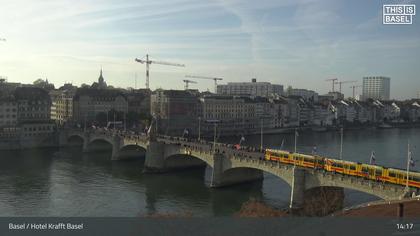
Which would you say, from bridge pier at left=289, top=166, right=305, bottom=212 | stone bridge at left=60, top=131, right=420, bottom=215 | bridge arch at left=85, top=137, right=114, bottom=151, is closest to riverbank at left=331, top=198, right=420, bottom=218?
stone bridge at left=60, top=131, right=420, bottom=215

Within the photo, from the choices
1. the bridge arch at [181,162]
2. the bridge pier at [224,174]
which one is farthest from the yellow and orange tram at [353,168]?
the bridge arch at [181,162]

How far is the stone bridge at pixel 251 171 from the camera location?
2344 centimetres

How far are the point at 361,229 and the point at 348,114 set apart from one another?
10452cm

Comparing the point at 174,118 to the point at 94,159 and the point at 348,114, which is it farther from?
the point at 348,114

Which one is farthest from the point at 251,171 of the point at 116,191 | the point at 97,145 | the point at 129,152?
the point at 97,145

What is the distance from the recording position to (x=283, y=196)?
30.0 meters

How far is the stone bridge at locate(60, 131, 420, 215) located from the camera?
923 inches

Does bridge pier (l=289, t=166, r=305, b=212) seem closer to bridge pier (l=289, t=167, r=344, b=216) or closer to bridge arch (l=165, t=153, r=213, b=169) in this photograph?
bridge pier (l=289, t=167, r=344, b=216)

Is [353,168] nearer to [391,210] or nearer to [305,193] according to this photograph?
[305,193]

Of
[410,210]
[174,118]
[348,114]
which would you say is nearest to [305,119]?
[348,114]

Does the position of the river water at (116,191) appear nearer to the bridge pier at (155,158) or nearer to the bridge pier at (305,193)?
the bridge pier at (155,158)

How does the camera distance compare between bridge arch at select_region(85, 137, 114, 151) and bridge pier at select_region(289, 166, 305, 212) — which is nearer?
bridge pier at select_region(289, 166, 305, 212)

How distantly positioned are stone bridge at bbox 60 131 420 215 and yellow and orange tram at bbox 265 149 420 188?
109 cm

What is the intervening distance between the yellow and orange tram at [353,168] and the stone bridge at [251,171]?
109 centimetres
